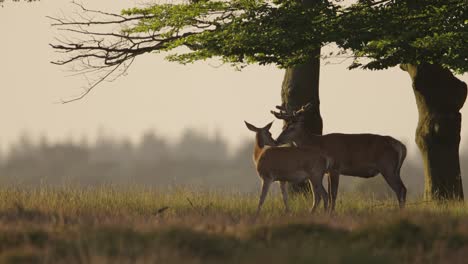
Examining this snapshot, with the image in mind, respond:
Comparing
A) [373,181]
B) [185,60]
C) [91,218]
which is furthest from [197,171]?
[91,218]

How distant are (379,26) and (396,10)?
2.81 ft

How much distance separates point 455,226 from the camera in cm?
1248

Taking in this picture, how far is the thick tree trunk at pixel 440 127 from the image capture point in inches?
870

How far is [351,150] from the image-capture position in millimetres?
18812

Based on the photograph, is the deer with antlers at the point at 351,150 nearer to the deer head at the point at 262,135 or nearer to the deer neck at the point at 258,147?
the deer head at the point at 262,135

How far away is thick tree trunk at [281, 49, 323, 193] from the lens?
71.9 ft

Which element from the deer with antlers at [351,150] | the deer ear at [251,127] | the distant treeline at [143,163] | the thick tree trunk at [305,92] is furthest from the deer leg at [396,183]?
the distant treeline at [143,163]

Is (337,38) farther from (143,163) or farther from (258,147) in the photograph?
(143,163)

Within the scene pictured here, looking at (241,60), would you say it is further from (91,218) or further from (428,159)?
(91,218)

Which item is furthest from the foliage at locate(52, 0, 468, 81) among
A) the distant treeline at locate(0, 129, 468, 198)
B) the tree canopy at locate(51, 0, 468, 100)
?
the distant treeline at locate(0, 129, 468, 198)

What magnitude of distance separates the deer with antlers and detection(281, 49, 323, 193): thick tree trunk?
2877 millimetres

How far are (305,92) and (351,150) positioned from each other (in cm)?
363

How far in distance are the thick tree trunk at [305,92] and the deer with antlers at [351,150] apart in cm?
288

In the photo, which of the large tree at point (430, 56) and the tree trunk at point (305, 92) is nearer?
the large tree at point (430, 56)
